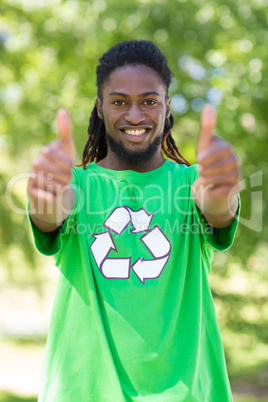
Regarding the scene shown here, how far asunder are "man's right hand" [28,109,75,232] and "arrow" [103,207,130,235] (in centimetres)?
32

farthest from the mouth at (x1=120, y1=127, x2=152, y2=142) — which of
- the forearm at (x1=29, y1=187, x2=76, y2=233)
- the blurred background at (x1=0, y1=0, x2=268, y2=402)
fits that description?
the blurred background at (x1=0, y1=0, x2=268, y2=402)

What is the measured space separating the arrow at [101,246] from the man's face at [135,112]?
1.21 ft

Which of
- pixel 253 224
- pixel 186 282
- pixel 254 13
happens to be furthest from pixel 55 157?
pixel 254 13

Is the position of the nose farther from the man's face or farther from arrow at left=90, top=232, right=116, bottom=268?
arrow at left=90, top=232, right=116, bottom=268

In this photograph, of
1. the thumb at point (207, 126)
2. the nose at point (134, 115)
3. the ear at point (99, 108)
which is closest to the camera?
the thumb at point (207, 126)

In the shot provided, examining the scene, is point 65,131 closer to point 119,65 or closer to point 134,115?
point 134,115

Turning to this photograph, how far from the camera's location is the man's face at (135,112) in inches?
92.4

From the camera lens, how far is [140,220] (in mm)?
2303

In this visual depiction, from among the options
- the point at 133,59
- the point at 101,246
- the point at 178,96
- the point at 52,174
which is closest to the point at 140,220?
the point at 101,246

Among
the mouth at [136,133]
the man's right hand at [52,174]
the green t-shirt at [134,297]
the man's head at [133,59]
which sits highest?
the man's head at [133,59]

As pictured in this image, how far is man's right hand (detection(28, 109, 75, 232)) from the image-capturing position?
176cm

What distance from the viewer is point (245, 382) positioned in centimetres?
797

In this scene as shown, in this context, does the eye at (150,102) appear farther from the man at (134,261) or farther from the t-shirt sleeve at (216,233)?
the t-shirt sleeve at (216,233)

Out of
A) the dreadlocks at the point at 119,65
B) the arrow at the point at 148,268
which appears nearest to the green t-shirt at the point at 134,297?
the arrow at the point at 148,268
